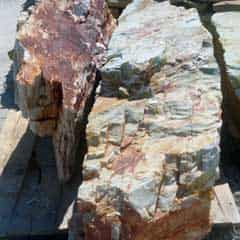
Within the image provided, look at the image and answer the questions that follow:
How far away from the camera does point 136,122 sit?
3689mm

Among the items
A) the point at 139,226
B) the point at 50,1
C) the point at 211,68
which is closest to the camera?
the point at 139,226

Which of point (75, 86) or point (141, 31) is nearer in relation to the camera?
point (75, 86)

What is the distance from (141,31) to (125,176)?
1.57 metres

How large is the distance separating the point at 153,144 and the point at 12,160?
5.51 feet

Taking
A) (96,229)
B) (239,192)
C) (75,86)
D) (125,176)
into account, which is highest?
(75,86)

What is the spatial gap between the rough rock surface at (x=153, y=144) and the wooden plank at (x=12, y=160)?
90 centimetres

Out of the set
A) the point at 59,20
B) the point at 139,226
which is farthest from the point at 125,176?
the point at 59,20

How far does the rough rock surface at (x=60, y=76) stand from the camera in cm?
406

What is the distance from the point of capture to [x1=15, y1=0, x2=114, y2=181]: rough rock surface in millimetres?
4062

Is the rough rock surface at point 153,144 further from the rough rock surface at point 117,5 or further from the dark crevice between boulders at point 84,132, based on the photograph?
the rough rock surface at point 117,5

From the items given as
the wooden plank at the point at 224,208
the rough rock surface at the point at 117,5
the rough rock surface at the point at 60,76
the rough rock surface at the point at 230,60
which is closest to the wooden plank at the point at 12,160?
the rough rock surface at the point at 60,76

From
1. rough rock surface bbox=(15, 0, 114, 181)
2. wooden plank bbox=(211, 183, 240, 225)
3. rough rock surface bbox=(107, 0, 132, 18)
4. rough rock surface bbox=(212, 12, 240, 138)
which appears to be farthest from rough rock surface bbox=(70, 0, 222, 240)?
rough rock surface bbox=(107, 0, 132, 18)

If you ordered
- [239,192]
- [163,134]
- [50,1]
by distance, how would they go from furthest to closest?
[50,1]
[239,192]
[163,134]

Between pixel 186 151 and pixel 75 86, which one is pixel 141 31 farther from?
pixel 186 151
